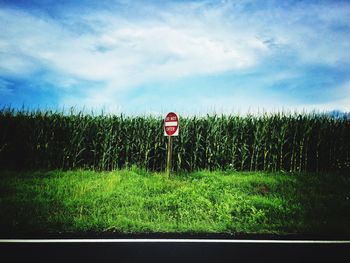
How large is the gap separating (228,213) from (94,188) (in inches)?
184

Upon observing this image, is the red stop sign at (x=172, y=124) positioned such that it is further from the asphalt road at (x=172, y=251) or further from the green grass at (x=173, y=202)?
the asphalt road at (x=172, y=251)

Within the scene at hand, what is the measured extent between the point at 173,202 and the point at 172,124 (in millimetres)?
3581

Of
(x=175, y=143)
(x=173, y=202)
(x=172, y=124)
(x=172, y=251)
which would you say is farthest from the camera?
(x=175, y=143)

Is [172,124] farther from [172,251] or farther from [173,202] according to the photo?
[172,251]

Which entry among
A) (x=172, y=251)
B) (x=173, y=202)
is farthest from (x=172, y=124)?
(x=172, y=251)

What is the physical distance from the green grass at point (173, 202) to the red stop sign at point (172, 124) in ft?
5.79

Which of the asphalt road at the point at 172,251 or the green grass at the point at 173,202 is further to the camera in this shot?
the green grass at the point at 173,202

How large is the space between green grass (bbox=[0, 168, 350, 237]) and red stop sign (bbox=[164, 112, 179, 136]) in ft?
5.79

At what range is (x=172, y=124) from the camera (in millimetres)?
13102

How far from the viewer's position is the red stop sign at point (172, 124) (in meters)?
13.0

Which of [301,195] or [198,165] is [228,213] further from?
[198,165]

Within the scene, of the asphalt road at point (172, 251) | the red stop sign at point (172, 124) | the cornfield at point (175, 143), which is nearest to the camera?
the asphalt road at point (172, 251)

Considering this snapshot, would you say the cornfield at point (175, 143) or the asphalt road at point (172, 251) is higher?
the cornfield at point (175, 143)

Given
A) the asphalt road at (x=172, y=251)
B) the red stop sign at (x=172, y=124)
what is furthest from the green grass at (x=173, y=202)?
the red stop sign at (x=172, y=124)
